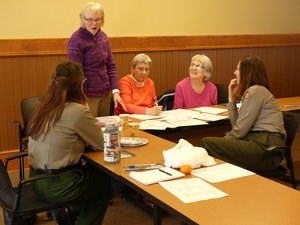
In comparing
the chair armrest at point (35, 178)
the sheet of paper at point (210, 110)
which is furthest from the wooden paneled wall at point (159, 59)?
the chair armrest at point (35, 178)

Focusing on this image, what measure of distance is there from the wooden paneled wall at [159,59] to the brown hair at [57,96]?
2.05 m

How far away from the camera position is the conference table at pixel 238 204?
5.20 feet

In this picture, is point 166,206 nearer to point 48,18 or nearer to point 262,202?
point 262,202

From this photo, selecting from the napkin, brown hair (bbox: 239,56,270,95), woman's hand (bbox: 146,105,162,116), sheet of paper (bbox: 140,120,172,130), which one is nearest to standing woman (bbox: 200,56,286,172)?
brown hair (bbox: 239,56,270,95)

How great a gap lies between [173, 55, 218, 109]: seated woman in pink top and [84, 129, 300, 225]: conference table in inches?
80.7

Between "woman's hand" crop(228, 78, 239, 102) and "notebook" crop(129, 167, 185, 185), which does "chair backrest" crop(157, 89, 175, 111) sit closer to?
"woman's hand" crop(228, 78, 239, 102)

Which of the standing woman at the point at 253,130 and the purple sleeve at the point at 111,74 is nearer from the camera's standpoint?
the standing woman at the point at 253,130

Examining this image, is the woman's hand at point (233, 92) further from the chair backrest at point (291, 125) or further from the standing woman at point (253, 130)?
the chair backrest at point (291, 125)

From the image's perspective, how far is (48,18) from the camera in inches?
177

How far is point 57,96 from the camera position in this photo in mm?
2418

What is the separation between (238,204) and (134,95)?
2384mm

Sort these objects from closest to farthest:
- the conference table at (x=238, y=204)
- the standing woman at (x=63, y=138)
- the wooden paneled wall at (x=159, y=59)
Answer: the conference table at (x=238, y=204) < the standing woman at (x=63, y=138) < the wooden paneled wall at (x=159, y=59)

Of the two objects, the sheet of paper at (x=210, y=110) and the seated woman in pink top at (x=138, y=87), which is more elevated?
the seated woman in pink top at (x=138, y=87)

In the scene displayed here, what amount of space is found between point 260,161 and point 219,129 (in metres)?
0.80
